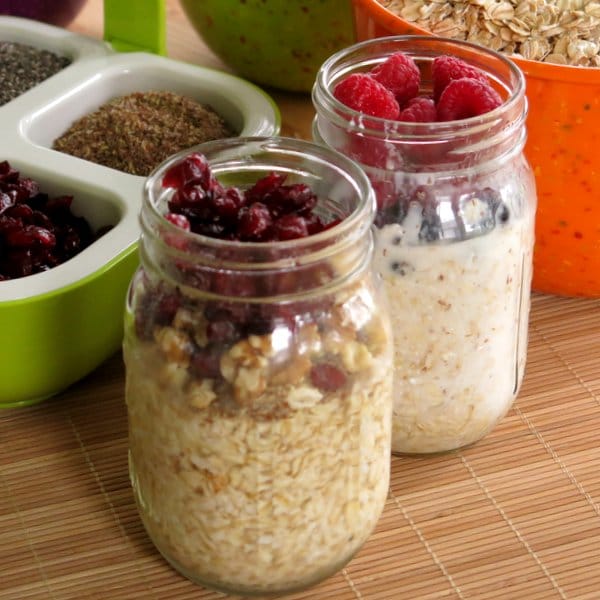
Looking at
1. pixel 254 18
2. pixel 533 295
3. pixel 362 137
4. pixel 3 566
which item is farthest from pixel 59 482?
pixel 254 18

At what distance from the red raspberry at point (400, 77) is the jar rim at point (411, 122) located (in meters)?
0.05

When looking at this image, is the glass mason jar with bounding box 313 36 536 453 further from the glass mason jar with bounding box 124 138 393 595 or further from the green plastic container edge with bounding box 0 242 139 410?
the green plastic container edge with bounding box 0 242 139 410

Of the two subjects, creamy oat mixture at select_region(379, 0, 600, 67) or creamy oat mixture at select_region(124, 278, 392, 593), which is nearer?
creamy oat mixture at select_region(124, 278, 392, 593)

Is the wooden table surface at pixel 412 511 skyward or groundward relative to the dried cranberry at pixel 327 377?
groundward

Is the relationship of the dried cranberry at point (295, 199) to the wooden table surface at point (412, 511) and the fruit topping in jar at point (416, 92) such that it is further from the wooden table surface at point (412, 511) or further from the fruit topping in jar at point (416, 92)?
the wooden table surface at point (412, 511)

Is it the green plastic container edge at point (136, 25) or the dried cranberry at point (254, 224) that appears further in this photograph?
the green plastic container edge at point (136, 25)

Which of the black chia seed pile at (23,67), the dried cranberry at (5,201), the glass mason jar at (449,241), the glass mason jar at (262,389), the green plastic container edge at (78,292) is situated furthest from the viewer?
the black chia seed pile at (23,67)

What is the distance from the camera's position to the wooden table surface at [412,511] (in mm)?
981

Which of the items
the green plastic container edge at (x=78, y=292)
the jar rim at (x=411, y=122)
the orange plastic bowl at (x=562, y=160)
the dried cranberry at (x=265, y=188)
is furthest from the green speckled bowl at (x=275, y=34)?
the dried cranberry at (x=265, y=188)

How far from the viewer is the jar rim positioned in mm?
932

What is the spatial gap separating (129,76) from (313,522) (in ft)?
2.61

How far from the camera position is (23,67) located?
150 centimetres

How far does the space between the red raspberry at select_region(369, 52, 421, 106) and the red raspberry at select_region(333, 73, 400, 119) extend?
27 millimetres

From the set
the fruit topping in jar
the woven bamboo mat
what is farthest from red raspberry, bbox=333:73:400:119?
the woven bamboo mat
